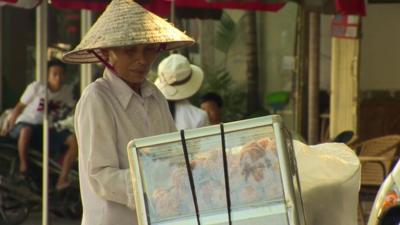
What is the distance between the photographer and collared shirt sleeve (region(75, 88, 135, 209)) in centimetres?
352

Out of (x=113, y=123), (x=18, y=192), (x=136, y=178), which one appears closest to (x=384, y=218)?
(x=113, y=123)

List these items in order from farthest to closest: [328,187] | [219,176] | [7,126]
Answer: [7,126] → [328,187] → [219,176]

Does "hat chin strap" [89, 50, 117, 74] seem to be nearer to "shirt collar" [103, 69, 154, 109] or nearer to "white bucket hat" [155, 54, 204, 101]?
"shirt collar" [103, 69, 154, 109]

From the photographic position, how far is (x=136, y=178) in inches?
123

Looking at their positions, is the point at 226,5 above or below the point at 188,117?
above

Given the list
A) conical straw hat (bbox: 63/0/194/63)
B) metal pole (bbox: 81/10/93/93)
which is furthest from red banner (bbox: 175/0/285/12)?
conical straw hat (bbox: 63/0/194/63)

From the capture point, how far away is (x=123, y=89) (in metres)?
3.77

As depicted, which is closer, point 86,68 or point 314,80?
point 314,80

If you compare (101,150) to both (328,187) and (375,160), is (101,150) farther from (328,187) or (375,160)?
(375,160)

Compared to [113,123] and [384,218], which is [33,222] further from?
[113,123]

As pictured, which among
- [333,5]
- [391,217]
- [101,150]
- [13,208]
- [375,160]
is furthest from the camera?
[13,208]

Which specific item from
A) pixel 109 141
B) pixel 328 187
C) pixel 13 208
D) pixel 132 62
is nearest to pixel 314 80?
pixel 13 208

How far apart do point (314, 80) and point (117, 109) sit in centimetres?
665

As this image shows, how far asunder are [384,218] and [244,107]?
256 inches
